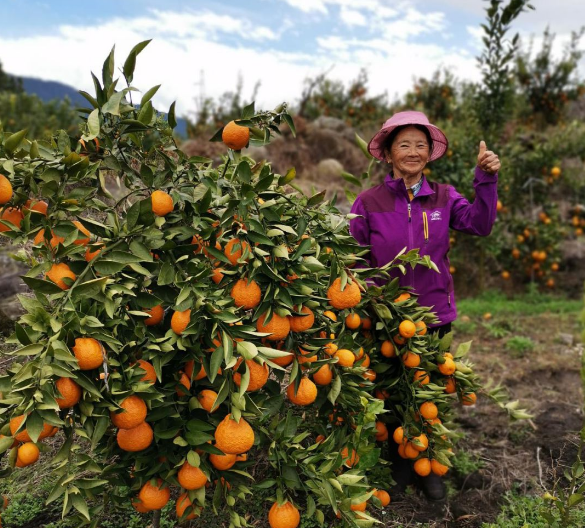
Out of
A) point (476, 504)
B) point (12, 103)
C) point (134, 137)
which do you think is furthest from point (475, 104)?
point (12, 103)

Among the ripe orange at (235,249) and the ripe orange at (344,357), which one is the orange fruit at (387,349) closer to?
the ripe orange at (344,357)

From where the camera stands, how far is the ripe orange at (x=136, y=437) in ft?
4.69

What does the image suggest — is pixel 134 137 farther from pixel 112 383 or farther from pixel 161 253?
pixel 112 383

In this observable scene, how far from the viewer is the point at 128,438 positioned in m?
1.43

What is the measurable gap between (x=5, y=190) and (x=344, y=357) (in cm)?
116

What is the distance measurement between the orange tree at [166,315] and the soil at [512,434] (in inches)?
36.4

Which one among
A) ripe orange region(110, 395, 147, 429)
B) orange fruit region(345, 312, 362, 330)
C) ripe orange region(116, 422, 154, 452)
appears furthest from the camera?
orange fruit region(345, 312, 362, 330)

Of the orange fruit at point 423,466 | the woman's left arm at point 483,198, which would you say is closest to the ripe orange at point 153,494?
the orange fruit at point 423,466

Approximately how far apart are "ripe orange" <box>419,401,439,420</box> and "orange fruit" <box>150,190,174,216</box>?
4.75 ft

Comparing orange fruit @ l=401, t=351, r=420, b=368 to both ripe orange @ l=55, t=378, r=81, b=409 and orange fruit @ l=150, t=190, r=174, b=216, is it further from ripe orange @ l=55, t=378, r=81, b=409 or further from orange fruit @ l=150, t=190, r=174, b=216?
ripe orange @ l=55, t=378, r=81, b=409

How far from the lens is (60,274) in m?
1.32

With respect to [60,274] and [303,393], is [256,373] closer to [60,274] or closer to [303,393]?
[303,393]

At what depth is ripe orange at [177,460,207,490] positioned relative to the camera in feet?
4.81

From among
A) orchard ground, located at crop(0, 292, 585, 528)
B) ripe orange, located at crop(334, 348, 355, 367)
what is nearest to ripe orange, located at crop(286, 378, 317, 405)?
ripe orange, located at crop(334, 348, 355, 367)
